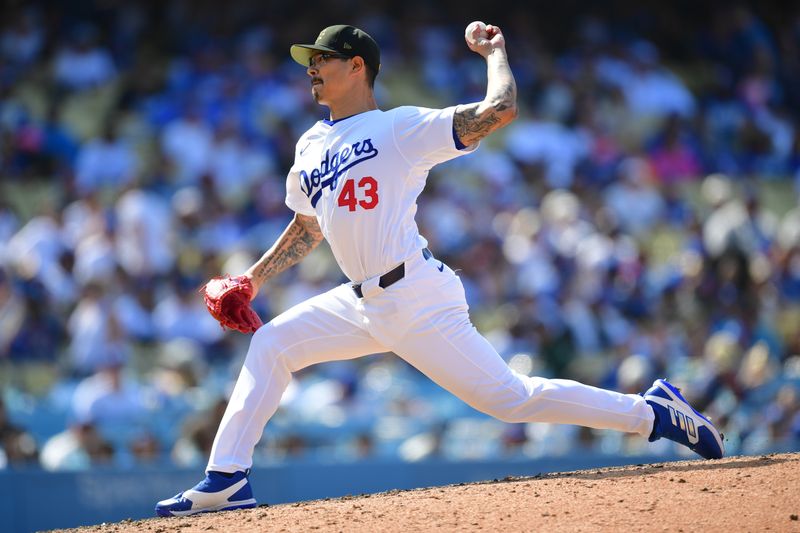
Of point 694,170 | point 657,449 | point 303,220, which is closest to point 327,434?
point 657,449

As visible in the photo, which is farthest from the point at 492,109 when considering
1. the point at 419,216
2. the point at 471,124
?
the point at 419,216

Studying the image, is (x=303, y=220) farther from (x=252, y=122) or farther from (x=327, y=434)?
(x=252, y=122)

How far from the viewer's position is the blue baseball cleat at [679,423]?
4.93 meters

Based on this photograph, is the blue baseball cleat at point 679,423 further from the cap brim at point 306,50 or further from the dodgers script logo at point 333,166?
the cap brim at point 306,50

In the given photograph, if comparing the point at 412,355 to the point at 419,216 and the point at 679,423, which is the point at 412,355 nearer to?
the point at 679,423

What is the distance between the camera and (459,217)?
37.4 feet

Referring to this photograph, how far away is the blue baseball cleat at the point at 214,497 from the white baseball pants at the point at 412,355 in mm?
60

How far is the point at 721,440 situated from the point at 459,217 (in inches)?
248

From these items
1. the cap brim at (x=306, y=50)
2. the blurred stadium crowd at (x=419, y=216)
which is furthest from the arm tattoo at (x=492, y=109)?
the blurred stadium crowd at (x=419, y=216)

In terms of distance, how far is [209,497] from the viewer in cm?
471

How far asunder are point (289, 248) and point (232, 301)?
0.34 m

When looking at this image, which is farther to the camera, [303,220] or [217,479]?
[303,220]

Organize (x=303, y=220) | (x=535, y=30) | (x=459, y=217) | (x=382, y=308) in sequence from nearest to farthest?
(x=382, y=308)
(x=303, y=220)
(x=459, y=217)
(x=535, y=30)

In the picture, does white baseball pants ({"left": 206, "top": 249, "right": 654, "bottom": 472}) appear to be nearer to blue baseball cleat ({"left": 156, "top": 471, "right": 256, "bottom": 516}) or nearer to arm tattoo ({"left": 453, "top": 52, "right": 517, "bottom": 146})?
blue baseball cleat ({"left": 156, "top": 471, "right": 256, "bottom": 516})
